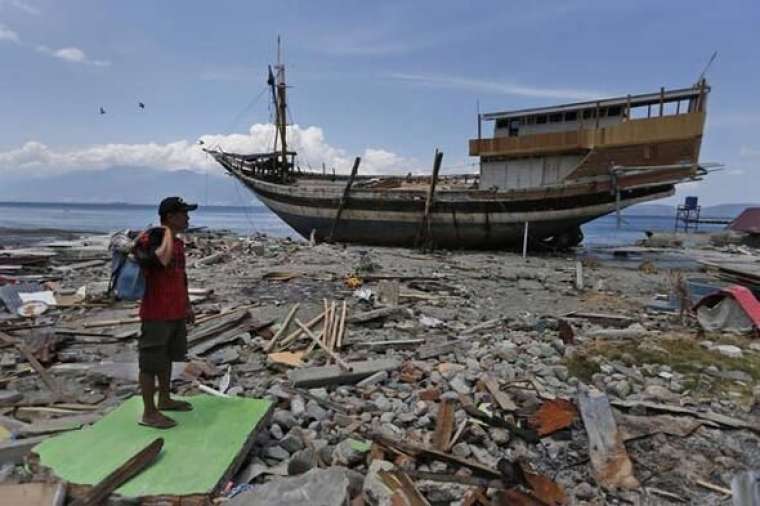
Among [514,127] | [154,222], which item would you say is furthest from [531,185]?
[154,222]

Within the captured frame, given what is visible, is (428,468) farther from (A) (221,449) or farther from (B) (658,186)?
(B) (658,186)

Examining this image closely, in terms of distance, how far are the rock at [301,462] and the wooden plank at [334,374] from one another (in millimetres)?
1758

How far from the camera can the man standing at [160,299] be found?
12.5 ft

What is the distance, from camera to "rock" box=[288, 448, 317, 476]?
365cm

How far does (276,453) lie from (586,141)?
21.3 meters

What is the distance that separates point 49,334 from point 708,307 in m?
10.7

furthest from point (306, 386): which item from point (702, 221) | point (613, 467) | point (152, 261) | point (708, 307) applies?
point (702, 221)

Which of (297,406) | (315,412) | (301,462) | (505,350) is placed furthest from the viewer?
(505,350)

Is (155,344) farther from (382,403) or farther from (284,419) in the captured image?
(382,403)

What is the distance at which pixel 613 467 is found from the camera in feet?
13.1

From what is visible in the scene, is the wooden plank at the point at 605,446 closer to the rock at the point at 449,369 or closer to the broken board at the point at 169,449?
the rock at the point at 449,369

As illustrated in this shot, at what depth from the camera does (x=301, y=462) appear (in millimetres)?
3680

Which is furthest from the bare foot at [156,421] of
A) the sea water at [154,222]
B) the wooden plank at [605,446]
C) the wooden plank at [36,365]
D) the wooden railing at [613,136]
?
the sea water at [154,222]

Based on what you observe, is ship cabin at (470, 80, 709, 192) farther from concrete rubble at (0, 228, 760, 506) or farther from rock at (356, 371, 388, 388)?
rock at (356, 371, 388, 388)
